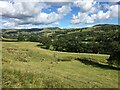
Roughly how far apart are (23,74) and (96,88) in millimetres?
6967

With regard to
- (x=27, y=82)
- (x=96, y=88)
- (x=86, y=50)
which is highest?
(x=27, y=82)

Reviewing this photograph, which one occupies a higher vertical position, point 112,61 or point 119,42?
point 119,42

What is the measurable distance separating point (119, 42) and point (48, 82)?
28891 millimetres

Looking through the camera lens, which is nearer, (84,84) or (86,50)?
(84,84)

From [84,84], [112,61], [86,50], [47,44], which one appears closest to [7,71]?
[84,84]

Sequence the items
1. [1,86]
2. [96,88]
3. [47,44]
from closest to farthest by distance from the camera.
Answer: [1,86], [96,88], [47,44]

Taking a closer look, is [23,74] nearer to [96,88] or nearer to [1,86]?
[1,86]

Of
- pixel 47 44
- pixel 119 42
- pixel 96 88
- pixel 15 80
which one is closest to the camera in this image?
pixel 15 80

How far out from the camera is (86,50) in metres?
107

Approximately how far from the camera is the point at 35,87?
1667 cm

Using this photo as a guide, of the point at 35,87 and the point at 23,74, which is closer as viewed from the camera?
the point at 35,87

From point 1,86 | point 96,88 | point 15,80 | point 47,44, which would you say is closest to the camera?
point 1,86

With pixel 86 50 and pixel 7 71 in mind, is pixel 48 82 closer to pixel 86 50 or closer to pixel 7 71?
pixel 7 71

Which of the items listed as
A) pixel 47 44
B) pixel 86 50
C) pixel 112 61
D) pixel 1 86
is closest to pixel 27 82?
pixel 1 86
